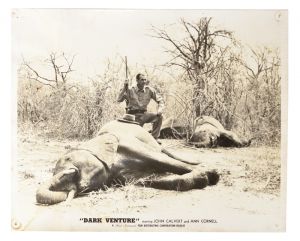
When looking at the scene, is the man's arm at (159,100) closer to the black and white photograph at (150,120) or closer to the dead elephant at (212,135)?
the black and white photograph at (150,120)

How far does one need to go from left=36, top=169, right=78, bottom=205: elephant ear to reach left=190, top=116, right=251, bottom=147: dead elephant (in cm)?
90

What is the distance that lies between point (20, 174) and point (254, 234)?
5.59ft

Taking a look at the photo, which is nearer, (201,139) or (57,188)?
(57,188)

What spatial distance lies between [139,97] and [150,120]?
7.2 inches

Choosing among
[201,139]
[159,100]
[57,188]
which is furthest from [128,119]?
[57,188]

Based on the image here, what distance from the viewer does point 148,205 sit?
301 cm

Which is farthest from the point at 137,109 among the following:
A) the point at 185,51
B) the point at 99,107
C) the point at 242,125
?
the point at 242,125

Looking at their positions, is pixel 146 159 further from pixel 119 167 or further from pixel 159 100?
pixel 159 100

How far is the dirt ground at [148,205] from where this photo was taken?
9.86 ft

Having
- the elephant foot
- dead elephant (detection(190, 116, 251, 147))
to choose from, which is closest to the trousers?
dead elephant (detection(190, 116, 251, 147))

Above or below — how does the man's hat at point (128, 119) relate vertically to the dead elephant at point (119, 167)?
above

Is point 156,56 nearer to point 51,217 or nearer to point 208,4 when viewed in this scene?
point 208,4

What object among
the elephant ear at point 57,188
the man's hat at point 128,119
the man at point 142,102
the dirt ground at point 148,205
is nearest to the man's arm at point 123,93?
the man at point 142,102

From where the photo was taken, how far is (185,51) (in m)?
3.08
